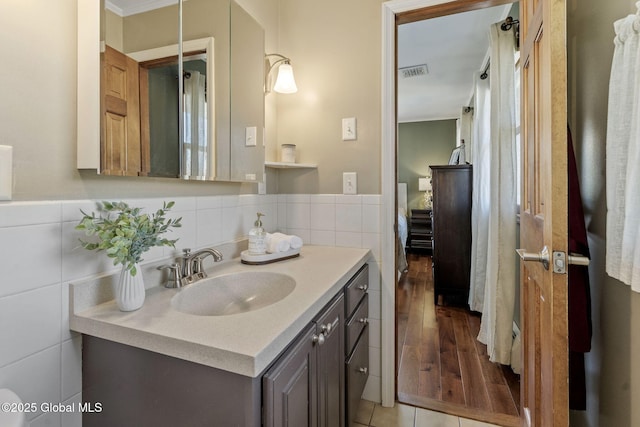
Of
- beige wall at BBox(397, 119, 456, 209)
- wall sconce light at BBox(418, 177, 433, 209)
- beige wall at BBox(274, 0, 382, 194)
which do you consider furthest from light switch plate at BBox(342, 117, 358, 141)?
beige wall at BBox(397, 119, 456, 209)

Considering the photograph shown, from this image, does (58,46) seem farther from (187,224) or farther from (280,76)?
(280,76)

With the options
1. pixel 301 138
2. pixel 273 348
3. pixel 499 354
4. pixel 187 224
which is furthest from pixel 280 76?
pixel 499 354

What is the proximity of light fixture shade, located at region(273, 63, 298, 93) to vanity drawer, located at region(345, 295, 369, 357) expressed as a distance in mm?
1217

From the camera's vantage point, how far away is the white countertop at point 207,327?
2.18 ft

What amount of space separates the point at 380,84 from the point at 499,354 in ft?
6.22

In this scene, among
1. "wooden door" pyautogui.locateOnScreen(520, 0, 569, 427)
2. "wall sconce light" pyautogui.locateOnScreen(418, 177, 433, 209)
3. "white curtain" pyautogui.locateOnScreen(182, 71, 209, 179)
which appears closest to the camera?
"wooden door" pyautogui.locateOnScreen(520, 0, 569, 427)

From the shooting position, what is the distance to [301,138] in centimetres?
185

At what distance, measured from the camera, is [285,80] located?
1.69 metres

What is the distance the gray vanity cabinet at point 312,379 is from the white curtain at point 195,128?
2.55ft

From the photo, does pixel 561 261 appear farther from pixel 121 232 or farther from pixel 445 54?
pixel 445 54

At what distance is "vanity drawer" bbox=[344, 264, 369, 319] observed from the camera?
1.31m

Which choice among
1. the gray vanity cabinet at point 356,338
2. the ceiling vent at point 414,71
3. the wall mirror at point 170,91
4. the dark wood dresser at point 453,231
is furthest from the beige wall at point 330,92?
the ceiling vent at point 414,71

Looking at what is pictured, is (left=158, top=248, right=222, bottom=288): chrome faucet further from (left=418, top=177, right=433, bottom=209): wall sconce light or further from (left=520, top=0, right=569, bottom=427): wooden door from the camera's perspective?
(left=418, top=177, right=433, bottom=209): wall sconce light

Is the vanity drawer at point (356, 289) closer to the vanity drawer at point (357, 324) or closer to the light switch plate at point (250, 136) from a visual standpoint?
the vanity drawer at point (357, 324)
